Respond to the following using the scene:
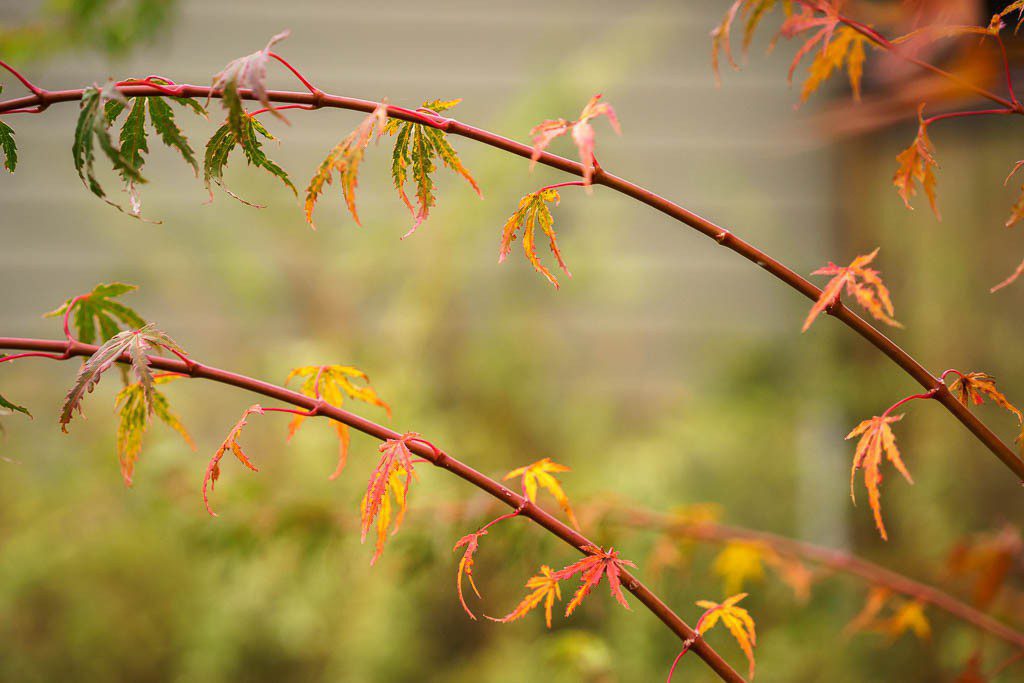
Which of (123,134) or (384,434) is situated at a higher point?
(123,134)

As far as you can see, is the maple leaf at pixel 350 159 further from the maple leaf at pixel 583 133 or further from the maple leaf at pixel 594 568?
the maple leaf at pixel 594 568

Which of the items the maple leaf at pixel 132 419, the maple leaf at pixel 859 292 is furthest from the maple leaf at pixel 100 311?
the maple leaf at pixel 859 292

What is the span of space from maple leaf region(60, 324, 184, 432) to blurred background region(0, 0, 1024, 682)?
21.7 inches

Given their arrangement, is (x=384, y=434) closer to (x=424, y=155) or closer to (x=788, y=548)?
(x=424, y=155)

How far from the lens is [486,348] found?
200 centimetres

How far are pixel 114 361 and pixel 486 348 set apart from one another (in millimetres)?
1504

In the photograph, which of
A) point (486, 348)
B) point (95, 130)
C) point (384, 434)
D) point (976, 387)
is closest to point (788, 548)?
point (976, 387)

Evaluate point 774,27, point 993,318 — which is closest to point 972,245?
point 993,318

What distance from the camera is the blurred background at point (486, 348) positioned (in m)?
1.58

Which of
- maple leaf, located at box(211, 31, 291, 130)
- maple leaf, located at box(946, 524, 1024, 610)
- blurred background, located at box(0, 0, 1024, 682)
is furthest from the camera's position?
blurred background, located at box(0, 0, 1024, 682)

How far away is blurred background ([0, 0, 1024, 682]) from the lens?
1.58 metres

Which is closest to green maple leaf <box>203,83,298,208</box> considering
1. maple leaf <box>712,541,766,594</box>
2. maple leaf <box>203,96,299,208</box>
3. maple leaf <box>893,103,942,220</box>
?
maple leaf <box>203,96,299,208</box>

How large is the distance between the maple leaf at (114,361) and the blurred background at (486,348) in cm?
→ 55

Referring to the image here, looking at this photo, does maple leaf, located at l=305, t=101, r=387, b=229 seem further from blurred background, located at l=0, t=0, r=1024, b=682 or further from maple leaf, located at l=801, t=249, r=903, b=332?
blurred background, located at l=0, t=0, r=1024, b=682
